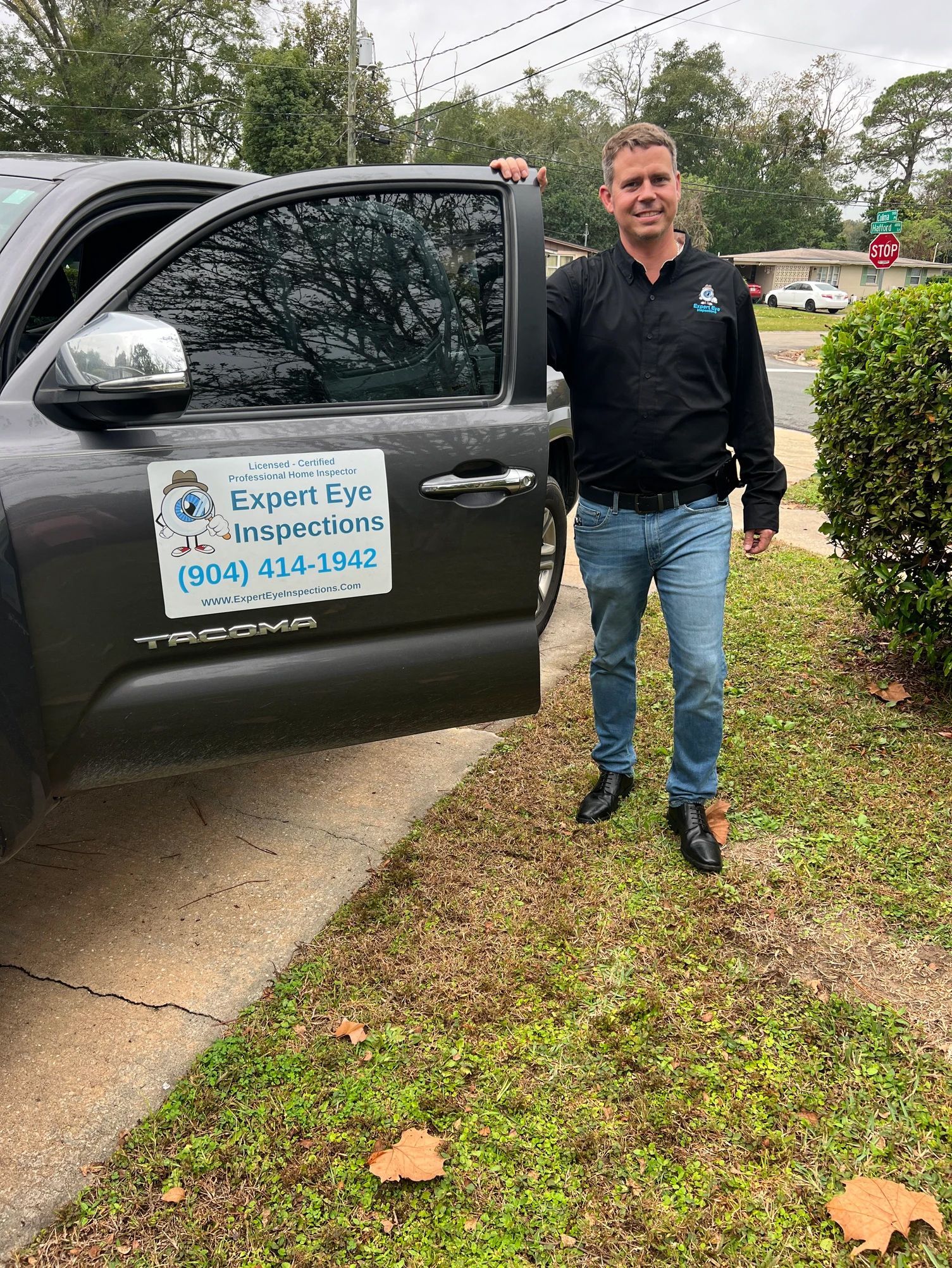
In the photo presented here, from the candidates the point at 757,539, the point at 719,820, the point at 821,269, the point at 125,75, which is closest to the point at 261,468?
the point at 757,539

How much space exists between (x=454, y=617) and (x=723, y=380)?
41.2 inches

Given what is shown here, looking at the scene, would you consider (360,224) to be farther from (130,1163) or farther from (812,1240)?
(812,1240)

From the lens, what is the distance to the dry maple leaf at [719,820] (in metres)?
2.98

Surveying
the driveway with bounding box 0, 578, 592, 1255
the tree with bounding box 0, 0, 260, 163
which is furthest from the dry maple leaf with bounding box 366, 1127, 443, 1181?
the tree with bounding box 0, 0, 260, 163

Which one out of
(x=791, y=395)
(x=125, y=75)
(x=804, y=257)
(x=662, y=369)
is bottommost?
(x=791, y=395)

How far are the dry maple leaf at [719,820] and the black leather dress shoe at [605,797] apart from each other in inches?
10.8

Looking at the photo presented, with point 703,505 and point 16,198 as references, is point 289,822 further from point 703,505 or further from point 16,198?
point 16,198

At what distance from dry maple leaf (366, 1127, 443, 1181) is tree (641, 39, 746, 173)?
82495 millimetres

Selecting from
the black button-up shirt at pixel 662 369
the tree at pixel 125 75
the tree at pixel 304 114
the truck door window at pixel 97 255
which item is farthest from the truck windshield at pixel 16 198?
the tree at pixel 125 75

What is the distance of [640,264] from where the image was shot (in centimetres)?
265

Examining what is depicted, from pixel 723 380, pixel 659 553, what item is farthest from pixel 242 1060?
pixel 723 380

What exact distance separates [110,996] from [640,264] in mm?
2354

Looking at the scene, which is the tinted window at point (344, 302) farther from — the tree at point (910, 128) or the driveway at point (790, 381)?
the tree at point (910, 128)

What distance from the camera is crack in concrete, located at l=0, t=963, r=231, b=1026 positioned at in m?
2.22
